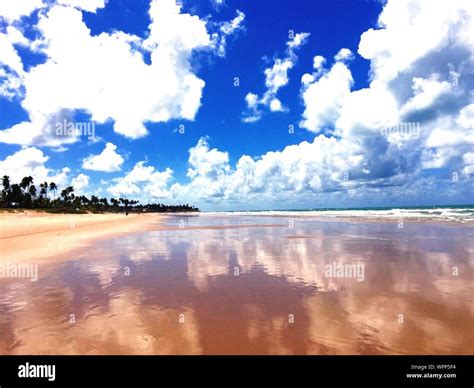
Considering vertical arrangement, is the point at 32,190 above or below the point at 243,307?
above

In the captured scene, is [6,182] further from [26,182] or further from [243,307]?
[243,307]

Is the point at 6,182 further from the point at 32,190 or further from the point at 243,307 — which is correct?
the point at 243,307

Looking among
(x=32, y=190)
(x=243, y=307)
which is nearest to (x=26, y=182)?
(x=32, y=190)

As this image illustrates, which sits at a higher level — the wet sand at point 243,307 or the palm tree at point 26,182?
the palm tree at point 26,182

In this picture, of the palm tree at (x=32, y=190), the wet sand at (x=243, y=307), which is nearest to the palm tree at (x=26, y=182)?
the palm tree at (x=32, y=190)

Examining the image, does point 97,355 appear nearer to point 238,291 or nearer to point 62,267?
point 238,291

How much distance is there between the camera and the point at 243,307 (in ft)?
27.3

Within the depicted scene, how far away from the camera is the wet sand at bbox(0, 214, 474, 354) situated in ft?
20.1

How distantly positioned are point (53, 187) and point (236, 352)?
600 feet

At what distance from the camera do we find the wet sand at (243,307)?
6.13 metres

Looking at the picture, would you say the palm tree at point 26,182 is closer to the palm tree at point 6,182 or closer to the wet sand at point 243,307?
the palm tree at point 6,182

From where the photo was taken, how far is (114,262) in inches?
609

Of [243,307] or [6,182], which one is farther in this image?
[6,182]
